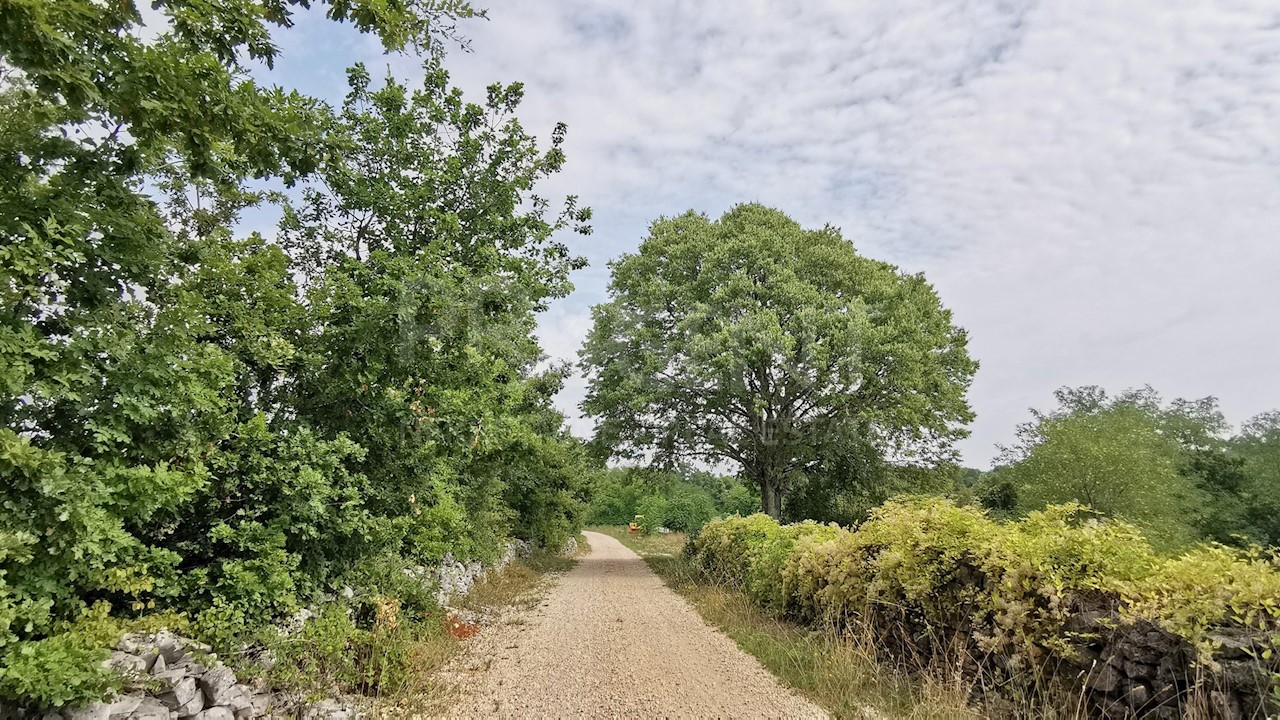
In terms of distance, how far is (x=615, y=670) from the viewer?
6477 mm

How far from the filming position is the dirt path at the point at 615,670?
530cm

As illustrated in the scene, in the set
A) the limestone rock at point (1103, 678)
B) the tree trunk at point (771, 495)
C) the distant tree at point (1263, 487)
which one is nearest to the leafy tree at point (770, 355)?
the tree trunk at point (771, 495)

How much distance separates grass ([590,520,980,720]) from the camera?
15.8 ft

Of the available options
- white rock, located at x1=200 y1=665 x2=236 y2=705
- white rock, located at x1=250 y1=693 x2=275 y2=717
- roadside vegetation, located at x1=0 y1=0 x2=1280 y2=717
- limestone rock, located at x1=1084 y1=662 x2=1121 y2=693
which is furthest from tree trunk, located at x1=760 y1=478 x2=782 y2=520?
white rock, located at x1=200 y1=665 x2=236 y2=705

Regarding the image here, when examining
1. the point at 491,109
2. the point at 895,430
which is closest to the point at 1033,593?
the point at 491,109

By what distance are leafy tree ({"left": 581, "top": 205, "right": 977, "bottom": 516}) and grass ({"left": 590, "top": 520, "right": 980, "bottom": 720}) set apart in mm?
9107

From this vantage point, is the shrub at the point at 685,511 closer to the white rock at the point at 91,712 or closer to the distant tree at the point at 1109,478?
the distant tree at the point at 1109,478

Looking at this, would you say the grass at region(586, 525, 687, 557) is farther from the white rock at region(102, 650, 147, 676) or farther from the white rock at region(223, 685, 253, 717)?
the white rock at region(102, 650, 147, 676)

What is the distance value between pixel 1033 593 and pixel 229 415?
6744 millimetres

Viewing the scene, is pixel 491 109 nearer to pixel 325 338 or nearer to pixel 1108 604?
pixel 325 338

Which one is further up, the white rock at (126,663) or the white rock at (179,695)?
the white rock at (126,663)

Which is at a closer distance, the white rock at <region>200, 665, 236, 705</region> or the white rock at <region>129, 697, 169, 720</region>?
the white rock at <region>129, 697, 169, 720</region>

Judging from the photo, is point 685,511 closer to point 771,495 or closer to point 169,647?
point 771,495

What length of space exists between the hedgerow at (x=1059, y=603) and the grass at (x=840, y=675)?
0.28 m
